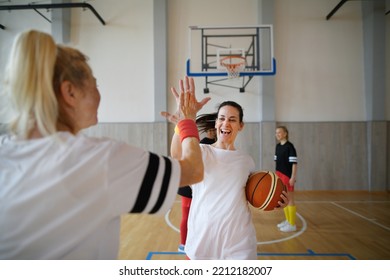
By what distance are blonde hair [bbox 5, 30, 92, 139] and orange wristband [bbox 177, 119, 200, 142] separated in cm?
47

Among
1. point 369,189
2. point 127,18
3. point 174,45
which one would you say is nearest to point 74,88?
point 174,45

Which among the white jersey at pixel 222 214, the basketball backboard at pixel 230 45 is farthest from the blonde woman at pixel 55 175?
the basketball backboard at pixel 230 45

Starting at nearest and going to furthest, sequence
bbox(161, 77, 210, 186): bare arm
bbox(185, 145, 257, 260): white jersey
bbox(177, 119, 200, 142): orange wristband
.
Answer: bbox(161, 77, 210, 186): bare arm → bbox(177, 119, 200, 142): orange wristband → bbox(185, 145, 257, 260): white jersey

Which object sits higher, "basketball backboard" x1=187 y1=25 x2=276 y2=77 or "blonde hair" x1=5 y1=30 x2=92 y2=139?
"basketball backboard" x1=187 y1=25 x2=276 y2=77

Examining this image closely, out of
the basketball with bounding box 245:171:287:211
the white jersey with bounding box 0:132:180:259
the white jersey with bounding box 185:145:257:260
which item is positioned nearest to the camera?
the white jersey with bounding box 0:132:180:259

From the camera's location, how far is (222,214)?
5.10 feet

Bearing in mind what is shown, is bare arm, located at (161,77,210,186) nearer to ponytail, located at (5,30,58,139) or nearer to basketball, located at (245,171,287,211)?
ponytail, located at (5,30,58,139)

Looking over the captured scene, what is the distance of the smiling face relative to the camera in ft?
5.75

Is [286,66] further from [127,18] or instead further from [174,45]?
[127,18]

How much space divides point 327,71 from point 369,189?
3.41 metres

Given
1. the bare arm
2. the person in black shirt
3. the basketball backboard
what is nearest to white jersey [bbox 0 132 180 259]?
the bare arm

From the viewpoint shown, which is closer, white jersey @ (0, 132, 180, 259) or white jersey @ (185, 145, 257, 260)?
white jersey @ (0, 132, 180, 259)

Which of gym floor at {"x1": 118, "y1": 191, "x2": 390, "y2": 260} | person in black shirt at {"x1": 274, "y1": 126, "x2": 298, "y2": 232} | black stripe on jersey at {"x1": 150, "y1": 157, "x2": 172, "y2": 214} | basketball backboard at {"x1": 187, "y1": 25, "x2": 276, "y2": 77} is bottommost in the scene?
gym floor at {"x1": 118, "y1": 191, "x2": 390, "y2": 260}

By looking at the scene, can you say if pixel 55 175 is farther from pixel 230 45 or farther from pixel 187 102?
pixel 230 45
